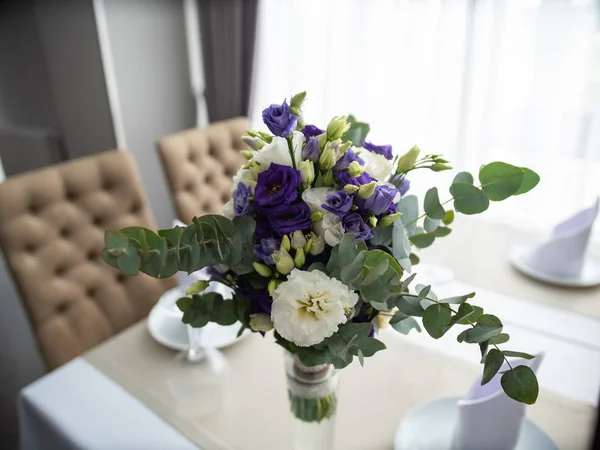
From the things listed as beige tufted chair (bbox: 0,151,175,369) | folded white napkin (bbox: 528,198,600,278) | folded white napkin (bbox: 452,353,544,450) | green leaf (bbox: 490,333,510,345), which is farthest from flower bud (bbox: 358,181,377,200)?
beige tufted chair (bbox: 0,151,175,369)

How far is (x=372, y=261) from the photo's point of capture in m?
0.54

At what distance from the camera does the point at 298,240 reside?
1.84ft

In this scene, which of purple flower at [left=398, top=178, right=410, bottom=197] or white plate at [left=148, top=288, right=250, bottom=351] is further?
white plate at [left=148, top=288, right=250, bottom=351]

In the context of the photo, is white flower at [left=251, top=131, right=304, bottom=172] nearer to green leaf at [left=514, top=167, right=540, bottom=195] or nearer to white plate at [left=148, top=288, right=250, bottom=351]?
green leaf at [left=514, top=167, right=540, bottom=195]

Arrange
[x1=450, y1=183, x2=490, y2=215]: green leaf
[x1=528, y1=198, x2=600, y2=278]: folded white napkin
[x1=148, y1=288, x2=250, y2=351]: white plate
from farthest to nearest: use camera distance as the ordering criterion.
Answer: [x1=528, y1=198, x2=600, y2=278]: folded white napkin
[x1=148, y1=288, x2=250, y2=351]: white plate
[x1=450, y1=183, x2=490, y2=215]: green leaf

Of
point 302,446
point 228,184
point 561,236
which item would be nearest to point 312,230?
point 302,446

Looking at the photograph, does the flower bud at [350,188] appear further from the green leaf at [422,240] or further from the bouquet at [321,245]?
the green leaf at [422,240]

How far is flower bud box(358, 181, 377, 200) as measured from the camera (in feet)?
1.82

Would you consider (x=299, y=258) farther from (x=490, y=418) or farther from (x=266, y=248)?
(x=490, y=418)

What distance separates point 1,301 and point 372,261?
5.34ft

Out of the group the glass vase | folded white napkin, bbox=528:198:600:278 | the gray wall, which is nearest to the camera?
the glass vase

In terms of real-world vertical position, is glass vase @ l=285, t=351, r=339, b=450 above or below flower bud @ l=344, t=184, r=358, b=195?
below

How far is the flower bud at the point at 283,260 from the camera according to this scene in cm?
56

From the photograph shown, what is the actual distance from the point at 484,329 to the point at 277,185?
0.91 feet
